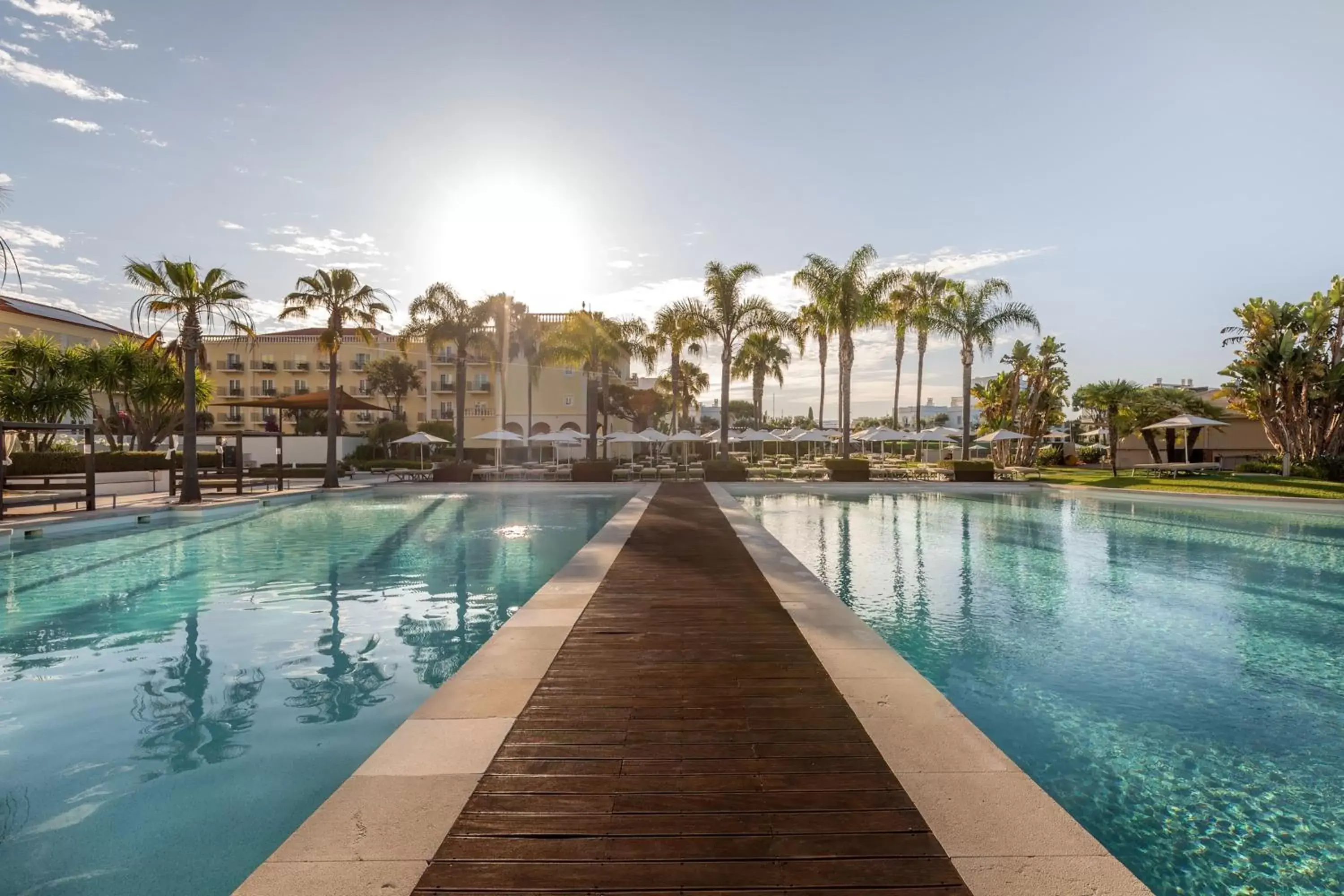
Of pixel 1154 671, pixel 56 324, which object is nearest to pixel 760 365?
pixel 1154 671

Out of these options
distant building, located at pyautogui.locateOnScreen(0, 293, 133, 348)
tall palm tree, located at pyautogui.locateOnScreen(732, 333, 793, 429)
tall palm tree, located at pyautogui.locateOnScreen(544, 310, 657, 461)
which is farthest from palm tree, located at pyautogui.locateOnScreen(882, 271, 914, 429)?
distant building, located at pyautogui.locateOnScreen(0, 293, 133, 348)

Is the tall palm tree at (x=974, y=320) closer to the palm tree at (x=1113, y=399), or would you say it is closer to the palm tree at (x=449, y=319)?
the palm tree at (x=1113, y=399)

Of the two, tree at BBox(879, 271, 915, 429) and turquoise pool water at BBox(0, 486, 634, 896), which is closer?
turquoise pool water at BBox(0, 486, 634, 896)

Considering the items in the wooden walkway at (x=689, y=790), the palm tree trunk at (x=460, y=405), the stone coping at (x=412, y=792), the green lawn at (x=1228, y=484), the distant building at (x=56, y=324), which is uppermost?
the distant building at (x=56, y=324)

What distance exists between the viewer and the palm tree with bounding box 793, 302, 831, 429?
32.6 m

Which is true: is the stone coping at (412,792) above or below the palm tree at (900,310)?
below

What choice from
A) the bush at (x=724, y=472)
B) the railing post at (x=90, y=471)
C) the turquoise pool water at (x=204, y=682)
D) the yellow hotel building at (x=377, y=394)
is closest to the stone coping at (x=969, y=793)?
the turquoise pool water at (x=204, y=682)

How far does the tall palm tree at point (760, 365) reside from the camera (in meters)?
46.0

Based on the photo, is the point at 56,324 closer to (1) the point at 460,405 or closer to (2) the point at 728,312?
(1) the point at 460,405

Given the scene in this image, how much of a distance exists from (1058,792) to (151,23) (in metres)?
19.7

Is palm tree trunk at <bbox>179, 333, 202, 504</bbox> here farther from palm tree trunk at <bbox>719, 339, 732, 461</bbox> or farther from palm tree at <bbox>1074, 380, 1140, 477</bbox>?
palm tree at <bbox>1074, 380, 1140, 477</bbox>

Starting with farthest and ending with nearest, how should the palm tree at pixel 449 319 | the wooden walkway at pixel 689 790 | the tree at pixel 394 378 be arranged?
the tree at pixel 394 378 < the palm tree at pixel 449 319 < the wooden walkway at pixel 689 790

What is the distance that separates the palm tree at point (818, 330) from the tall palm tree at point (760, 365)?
116 inches

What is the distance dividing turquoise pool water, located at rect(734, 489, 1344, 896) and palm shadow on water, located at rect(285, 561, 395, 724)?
516 centimetres
